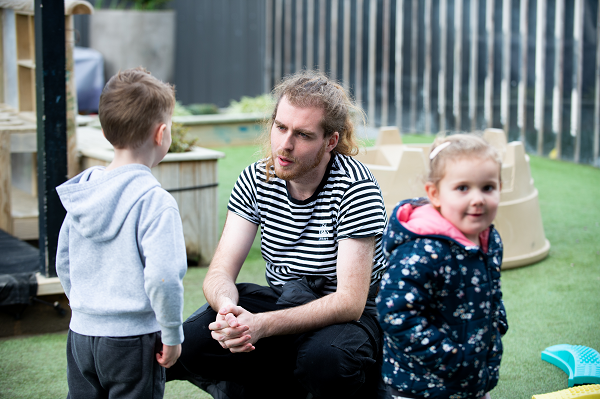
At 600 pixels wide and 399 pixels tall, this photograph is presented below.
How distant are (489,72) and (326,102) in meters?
5.75

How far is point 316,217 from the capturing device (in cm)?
197

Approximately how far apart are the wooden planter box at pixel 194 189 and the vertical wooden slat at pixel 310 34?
6101 millimetres

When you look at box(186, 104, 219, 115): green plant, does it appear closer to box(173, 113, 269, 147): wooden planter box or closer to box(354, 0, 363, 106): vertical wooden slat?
box(173, 113, 269, 147): wooden planter box

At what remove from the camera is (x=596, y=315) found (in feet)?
9.46

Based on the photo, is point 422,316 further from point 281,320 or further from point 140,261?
point 140,261

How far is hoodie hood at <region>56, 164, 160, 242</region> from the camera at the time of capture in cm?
147

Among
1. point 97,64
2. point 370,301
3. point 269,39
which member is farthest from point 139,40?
point 370,301

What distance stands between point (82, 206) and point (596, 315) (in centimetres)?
247

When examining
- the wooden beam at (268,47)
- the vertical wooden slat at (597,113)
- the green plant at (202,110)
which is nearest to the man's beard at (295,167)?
the vertical wooden slat at (597,113)

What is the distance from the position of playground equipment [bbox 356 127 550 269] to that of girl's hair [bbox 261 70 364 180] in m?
1.24

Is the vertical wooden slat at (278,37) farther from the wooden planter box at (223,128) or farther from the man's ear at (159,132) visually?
the man's ear at (159,132)

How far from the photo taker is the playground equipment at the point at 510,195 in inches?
132

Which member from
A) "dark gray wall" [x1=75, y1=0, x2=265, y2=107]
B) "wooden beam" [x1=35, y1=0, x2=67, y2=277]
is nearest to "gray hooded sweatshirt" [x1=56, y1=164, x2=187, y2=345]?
"wooden beam" [x1=35, y1=0, x2=67, y2=277]

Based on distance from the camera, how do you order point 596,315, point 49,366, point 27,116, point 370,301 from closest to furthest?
point 370,301, point 49,366, point 596,315, point 27,116
